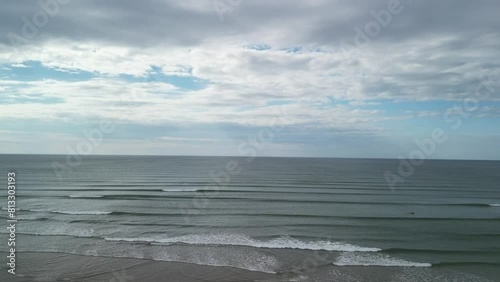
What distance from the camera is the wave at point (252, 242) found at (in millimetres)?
17781

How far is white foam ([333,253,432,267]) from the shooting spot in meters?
15.5

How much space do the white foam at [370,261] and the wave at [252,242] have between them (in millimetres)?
909

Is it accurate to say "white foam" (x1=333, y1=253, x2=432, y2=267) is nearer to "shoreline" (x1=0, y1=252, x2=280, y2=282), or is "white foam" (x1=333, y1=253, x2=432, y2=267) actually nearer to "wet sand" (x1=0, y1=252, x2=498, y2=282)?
"wet sand" (x1=0, y1=252, x2=498, y2=282)

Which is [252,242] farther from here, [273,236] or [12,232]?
[12,232]

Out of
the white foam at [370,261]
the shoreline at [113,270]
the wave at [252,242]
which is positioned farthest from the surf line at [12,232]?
the white foam at [370,261]

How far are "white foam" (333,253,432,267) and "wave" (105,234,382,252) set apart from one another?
909 mm

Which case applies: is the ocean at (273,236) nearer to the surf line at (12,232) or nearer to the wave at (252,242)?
the wave at (252,242)

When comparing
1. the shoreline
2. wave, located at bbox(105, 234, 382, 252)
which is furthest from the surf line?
wave, located at bbox(105, 234, 382, 252)

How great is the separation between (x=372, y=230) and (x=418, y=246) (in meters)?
3.75

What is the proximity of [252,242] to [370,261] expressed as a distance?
21.5 ft

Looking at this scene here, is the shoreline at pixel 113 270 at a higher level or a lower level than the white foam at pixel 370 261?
higher

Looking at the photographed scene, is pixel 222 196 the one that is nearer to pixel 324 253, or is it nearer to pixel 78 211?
pixel 78 211

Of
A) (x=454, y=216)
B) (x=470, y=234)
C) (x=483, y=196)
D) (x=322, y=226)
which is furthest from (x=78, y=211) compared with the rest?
(x=483, y=196)

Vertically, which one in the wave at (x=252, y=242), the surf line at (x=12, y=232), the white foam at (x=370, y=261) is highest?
the surf line at (x=12, y=232)
